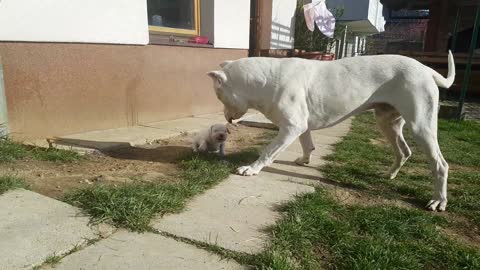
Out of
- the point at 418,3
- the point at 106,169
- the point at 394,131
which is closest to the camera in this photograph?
the point at 106,169

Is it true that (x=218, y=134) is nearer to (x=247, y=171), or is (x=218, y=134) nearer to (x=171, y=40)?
(x=247, y=171)

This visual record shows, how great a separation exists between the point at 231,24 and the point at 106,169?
4.36 meters

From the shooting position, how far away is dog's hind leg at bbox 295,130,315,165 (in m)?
4.00

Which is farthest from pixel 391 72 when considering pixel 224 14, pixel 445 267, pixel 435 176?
pixel 224 14

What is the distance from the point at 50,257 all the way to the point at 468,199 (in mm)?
3256

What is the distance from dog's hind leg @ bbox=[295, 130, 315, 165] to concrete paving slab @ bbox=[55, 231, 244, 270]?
2169mm

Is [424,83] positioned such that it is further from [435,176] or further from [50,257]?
[50,257]

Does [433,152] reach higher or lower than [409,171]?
higher

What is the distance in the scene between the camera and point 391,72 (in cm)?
331

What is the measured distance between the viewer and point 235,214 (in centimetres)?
263

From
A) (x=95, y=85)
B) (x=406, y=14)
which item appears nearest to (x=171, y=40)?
(x=95, y=85)

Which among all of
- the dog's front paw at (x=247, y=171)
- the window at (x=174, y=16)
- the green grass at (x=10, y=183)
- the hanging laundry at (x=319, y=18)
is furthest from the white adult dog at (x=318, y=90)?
the hanging laundry at (x=319, y=18)

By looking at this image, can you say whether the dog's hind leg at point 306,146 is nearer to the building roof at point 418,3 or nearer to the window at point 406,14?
the building roof at point 418,3

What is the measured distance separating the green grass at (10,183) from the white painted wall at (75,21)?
1594mm
